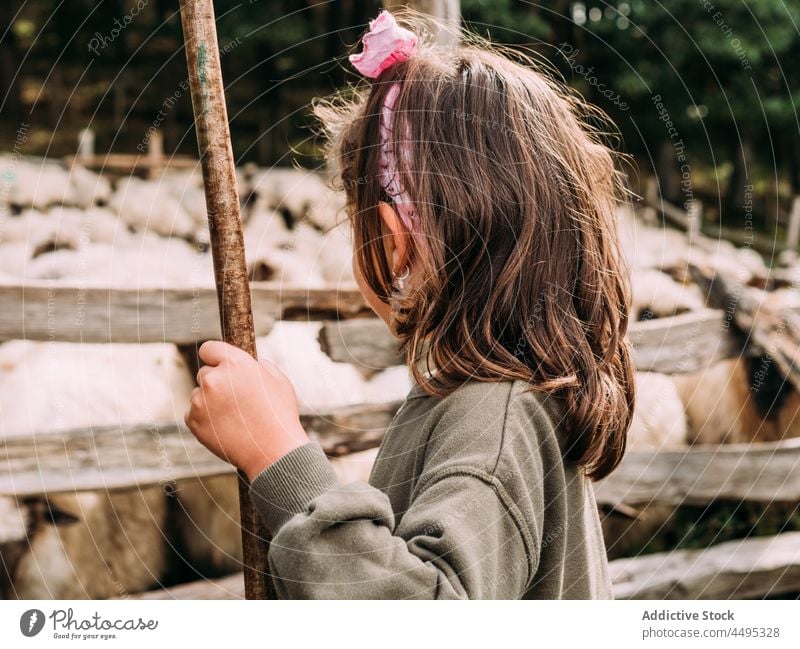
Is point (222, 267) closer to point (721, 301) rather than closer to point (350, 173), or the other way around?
point (350, 173)

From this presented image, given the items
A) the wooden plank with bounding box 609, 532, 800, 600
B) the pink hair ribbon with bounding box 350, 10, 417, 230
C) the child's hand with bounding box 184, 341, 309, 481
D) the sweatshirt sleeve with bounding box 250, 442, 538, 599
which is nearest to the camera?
the sweatshirt sleeve with bounding box 250, 442, 538, 599

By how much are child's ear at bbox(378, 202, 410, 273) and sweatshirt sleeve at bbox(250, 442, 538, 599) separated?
0.95 feet

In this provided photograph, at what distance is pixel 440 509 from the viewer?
0.83m

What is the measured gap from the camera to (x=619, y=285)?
1.11 m

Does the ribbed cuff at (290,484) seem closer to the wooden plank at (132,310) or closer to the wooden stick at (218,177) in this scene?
the wooden stick at (218,177)

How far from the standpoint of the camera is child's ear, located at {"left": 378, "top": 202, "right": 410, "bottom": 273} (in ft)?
3.32

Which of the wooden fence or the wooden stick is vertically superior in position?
the wooden stick

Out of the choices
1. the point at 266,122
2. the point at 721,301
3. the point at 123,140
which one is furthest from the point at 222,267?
the point at 123,140

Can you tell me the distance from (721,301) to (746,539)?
949 mm

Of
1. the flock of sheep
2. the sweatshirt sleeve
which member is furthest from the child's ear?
the flock of sheep

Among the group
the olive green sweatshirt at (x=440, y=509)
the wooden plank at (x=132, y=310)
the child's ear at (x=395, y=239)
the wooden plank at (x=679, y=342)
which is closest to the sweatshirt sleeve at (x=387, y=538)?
the olive green sweatshirt at (x=440, y=509)

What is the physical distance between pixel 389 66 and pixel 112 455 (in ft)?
→ 4.33

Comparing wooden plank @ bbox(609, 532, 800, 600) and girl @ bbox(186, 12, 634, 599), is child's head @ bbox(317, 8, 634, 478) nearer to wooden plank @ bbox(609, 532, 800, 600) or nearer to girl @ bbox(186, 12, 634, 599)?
girl @ bbox(186, 12, 634, 599)

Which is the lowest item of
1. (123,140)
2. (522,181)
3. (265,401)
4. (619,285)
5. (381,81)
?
(265,401)
